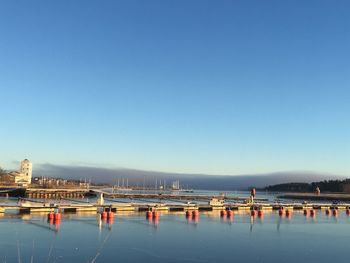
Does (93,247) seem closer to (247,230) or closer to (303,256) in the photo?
(303,256)

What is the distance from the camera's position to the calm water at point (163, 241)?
3634 cm

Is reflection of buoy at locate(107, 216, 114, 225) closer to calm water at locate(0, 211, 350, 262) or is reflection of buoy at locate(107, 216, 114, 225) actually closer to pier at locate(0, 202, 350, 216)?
calm water at locate(0, 211, 350, 262)

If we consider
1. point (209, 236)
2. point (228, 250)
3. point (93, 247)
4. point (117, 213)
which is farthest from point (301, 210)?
point (93, 247)

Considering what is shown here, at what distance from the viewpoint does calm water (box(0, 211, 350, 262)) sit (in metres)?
36.3

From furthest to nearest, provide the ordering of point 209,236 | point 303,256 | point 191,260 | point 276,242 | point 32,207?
point 32,207 → point 209,236 → point 276,242 → point 303,256 → point 191,260

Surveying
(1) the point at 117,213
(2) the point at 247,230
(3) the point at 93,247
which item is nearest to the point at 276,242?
(2) the point at 247,230

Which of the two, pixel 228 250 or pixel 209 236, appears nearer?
pixel 228 250

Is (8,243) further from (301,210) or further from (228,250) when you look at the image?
(301,210)

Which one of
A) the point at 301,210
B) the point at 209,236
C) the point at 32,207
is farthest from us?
Answer: the point at 301,210

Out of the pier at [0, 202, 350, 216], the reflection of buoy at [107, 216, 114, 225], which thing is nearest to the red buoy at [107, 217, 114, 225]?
the reflection of buoy at [107, 216, 114, 225]

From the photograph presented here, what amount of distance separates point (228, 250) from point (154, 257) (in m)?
8.34

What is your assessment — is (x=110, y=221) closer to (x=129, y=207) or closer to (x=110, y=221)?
(x=110, y=221)

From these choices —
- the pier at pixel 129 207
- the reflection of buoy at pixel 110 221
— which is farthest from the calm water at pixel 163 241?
the pier at pixel 129 207

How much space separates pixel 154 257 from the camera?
35.9 m
